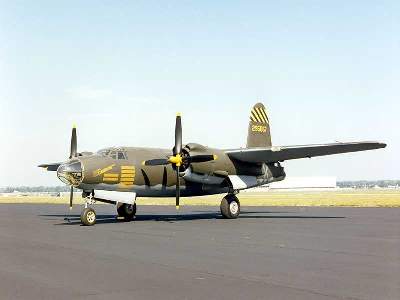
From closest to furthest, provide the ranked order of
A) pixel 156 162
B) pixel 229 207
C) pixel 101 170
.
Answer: pixel 101 170 → pixel 156 162 → pixel 229 207

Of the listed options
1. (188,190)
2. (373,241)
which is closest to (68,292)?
(373,241)

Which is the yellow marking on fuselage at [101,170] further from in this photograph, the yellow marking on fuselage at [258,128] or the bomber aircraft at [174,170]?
the yellow marking on fuselage at [258,128]

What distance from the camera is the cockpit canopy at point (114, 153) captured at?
2691cm

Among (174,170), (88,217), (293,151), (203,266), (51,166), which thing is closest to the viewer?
(203,266)

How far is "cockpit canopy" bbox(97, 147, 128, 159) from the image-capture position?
88.3ft

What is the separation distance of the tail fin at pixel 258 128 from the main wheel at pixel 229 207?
5.79 meters

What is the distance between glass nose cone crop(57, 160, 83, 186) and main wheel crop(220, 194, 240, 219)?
911 centimetres

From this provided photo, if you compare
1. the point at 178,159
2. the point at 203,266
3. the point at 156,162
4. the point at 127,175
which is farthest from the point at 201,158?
the point at 203,266

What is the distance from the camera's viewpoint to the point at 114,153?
1070 inches

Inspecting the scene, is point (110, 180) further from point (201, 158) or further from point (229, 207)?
point (229, 207)

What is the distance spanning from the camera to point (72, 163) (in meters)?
25.0

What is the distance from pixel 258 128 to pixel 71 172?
14795 millimetres

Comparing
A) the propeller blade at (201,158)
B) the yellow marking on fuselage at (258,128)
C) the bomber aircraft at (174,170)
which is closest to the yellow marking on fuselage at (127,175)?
the bomber aircraft at (174,170)

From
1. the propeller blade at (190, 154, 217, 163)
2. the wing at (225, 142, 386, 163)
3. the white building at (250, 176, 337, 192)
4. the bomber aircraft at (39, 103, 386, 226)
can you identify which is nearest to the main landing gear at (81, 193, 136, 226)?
the bomber aircraft at (39, 103, 386, 226)
